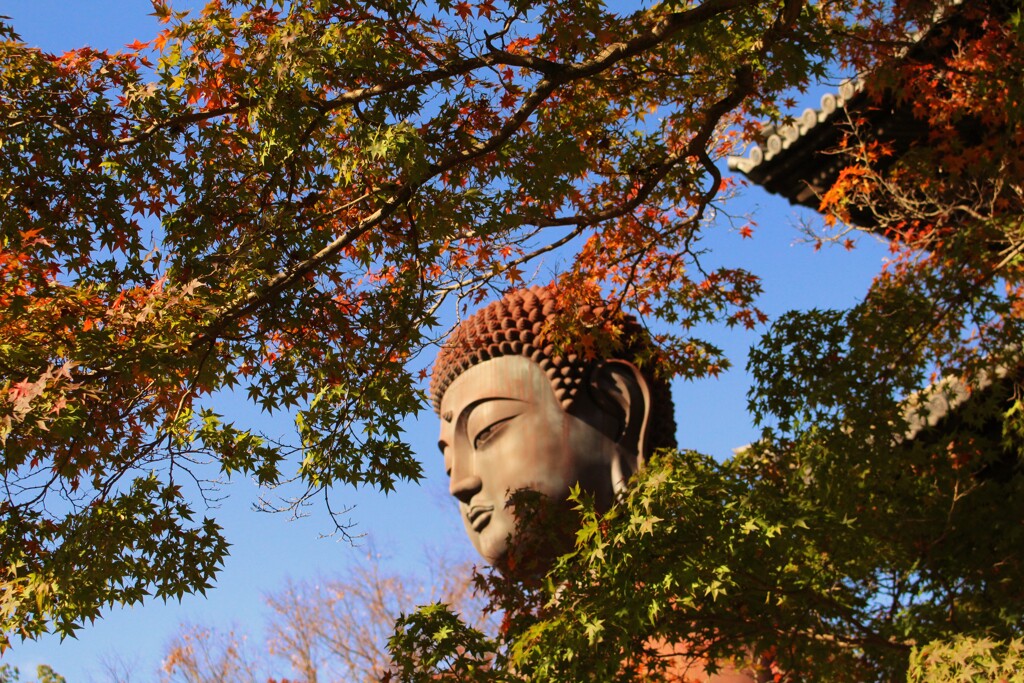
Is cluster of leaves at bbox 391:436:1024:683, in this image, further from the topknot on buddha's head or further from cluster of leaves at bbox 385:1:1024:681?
the topknot on buddha's head

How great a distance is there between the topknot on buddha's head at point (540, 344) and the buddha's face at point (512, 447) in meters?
0.07

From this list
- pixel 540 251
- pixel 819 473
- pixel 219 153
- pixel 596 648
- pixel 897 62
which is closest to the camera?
pixel 596 648

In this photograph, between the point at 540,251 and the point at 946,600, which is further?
the point at 540,251

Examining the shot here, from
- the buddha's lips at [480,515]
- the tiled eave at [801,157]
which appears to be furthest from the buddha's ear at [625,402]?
the tiled eave at [801,157]

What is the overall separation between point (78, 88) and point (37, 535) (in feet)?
6.97

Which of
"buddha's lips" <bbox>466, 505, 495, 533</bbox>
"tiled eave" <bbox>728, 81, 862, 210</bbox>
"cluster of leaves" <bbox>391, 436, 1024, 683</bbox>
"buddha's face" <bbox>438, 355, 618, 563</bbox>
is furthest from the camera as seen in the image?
"tiled eave" <bbox>728, 81, 862, 210</bbox>

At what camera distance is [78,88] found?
5629 millimetres

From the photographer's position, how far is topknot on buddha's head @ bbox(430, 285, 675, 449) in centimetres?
717

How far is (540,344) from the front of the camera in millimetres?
7246

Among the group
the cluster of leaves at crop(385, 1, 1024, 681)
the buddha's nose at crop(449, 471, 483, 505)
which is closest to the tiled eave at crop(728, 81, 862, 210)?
the cluster of leaves at crop(385, 1, 1024, 681)

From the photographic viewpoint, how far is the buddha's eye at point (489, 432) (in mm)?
7184

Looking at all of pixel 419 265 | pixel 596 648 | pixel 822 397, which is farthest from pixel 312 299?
pixel 822 397

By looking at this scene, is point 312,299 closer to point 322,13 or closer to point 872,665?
Result: point 322,13

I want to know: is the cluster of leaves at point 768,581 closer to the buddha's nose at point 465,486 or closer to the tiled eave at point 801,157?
the buddha's nose at point 465,486
